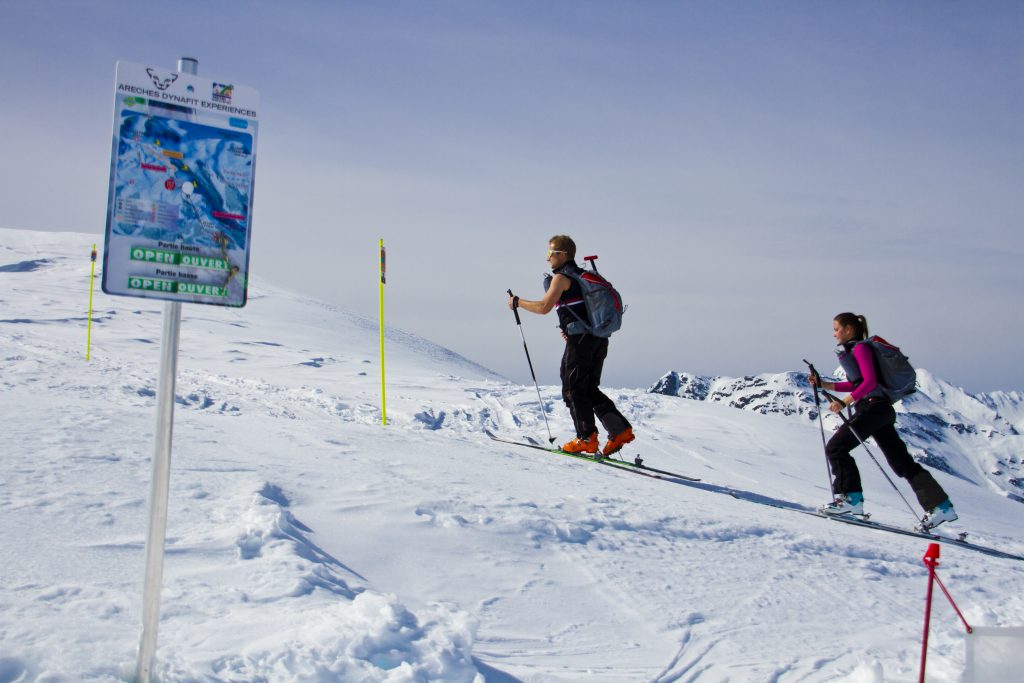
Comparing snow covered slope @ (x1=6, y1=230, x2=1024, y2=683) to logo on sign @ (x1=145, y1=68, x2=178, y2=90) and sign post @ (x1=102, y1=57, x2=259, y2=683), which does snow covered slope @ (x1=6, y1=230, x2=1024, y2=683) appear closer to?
sign post @ (x1=102, y1=57, x2=259, y2=683)

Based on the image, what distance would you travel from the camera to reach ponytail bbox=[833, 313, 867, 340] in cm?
647

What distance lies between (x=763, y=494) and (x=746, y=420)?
5.67 metres

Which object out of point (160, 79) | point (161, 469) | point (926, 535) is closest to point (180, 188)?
point (160, 79)

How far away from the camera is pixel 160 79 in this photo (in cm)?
242

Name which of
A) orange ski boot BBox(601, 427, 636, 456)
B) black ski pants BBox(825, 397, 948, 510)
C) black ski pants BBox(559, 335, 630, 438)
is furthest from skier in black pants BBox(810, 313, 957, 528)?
black ski pants BBox(559, 335, 630, 438)

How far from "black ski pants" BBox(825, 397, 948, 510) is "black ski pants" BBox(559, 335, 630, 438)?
1.94 meters

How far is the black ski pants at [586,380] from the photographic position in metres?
7.08

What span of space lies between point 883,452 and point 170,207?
6.04 meters

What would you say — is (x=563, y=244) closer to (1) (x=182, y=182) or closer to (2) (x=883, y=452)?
(2) (x=883, y=452)

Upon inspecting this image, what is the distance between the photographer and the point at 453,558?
4.17m

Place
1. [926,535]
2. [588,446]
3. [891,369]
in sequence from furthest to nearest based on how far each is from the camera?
[588,446] → [891,369] → [926,535]

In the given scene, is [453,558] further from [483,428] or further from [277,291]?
[277,291]

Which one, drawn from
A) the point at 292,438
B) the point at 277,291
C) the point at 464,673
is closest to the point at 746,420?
the point at 292,438

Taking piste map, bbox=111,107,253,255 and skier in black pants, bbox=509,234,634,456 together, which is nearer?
piste map, bbox=111,107,253,255
